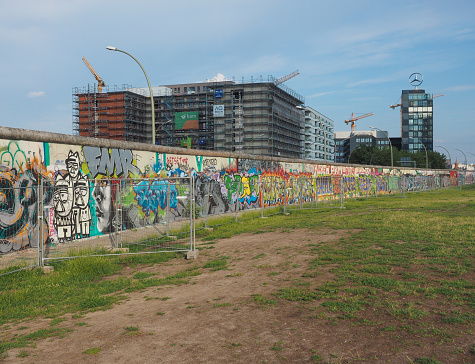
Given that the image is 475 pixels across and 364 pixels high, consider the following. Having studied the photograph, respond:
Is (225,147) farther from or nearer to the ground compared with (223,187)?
farther from the ground

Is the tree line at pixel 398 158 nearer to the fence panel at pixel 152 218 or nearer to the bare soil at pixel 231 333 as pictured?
the fence panel at pixel 152 218

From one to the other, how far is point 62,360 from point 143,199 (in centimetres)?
738

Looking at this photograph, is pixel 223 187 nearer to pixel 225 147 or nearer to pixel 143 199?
pixel 143 199

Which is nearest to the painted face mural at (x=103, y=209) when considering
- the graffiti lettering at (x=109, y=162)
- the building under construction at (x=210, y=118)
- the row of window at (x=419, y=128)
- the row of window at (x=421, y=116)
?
the graffiti lettering at (x=109, y=162)

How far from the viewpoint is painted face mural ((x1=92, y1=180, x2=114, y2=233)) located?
12.1 meters

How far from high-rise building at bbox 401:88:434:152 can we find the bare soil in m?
158

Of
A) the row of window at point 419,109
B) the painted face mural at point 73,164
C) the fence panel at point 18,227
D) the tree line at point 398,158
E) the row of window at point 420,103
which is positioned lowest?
the fence panel at point 18,227

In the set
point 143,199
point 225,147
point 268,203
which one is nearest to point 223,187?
point 268,203

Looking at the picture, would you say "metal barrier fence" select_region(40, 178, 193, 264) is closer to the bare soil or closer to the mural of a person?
the mural of a person

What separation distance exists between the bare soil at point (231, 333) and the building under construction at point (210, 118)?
3823 inches

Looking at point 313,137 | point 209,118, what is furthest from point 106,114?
point 313,137

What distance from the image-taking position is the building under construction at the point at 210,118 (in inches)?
4186

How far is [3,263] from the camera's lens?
9273 mm

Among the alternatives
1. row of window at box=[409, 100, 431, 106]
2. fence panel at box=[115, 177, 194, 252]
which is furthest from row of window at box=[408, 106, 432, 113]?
fence panel at box=[115, 177, 194, 252]
